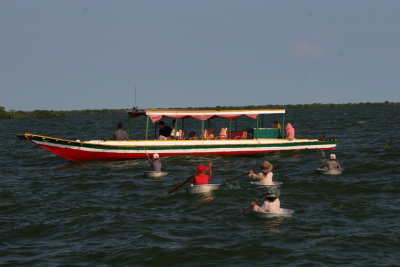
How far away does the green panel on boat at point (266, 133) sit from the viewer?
29969mm

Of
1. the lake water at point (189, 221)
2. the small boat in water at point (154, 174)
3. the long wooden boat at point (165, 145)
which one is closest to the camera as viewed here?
the lake water at point (189, 221)

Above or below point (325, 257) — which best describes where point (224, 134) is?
above

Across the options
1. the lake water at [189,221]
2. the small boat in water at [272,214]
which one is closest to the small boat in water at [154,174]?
the lake water at [189,221]

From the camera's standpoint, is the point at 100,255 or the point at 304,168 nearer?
the point at 100,255

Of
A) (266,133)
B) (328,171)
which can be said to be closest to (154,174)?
(328,171)

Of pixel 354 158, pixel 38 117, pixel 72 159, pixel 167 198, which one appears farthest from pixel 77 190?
pixel 38 117

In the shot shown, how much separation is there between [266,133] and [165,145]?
21.1ft

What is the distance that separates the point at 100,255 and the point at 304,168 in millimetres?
15596

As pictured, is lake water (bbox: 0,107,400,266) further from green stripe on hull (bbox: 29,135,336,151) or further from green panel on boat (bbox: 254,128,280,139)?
green panel on boat (bbox: 254,128,280,139)

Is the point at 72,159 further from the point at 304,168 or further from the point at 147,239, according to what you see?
the point at 147,239

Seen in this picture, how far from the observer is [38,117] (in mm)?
122375

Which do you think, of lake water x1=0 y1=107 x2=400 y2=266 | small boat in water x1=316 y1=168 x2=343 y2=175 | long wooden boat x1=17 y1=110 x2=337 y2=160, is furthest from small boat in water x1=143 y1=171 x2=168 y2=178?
small boat in water x1=316 y1=168 x2=343 y2=175

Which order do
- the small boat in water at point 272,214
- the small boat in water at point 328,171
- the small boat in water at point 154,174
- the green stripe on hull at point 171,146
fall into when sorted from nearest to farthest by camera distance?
the small boat in water at point 272,214
the small boat in water at point 328,171
the small boat in water at point 154,174
the green stripe on hull at point 171,146

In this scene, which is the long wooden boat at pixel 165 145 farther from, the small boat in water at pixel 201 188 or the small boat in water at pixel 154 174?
the small boat in water at pixel 201 188
